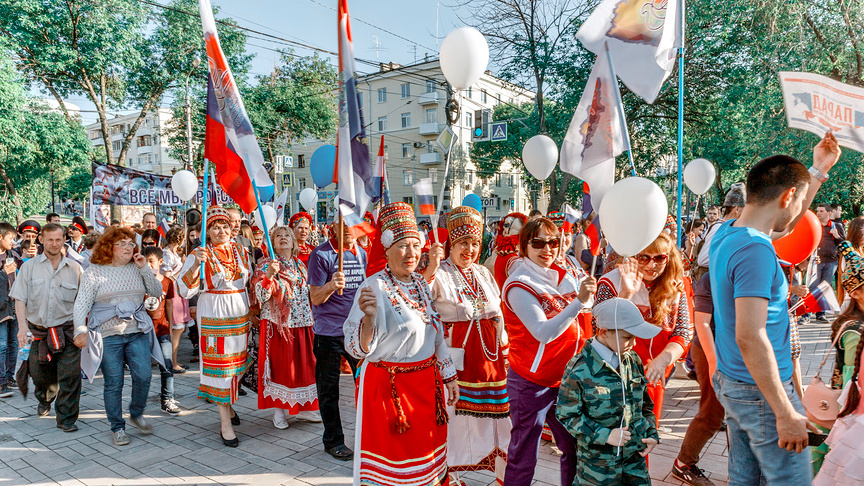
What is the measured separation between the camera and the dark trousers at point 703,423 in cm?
370

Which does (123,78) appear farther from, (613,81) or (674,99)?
(613,81)

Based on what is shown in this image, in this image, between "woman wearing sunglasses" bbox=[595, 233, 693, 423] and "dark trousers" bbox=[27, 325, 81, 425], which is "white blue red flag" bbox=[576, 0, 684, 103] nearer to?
"woman wearing sunglasses" bbox=[595, 233, 693, 423]

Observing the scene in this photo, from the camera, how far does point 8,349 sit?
22.5 feet

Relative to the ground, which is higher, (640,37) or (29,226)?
(640,37)

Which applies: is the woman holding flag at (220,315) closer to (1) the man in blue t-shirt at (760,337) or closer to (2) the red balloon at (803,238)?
(1) the man in blue t-shirt at (760,337)

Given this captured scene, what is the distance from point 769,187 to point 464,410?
248cm

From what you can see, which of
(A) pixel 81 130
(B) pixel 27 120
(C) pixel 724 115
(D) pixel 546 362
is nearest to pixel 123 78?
(A) pixel 81 130

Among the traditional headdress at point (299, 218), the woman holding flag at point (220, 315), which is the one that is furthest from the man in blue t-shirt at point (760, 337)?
the traditional headdress at point (299, 218)

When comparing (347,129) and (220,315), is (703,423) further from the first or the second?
(220,315)

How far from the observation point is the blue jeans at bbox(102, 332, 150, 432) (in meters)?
4.87

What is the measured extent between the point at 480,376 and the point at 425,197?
134 centimetres

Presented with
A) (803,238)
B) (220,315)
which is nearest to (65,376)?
→ (220,315)

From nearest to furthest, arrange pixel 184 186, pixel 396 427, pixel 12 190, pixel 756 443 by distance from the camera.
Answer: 1. pixel 756 443
2. pixel 396 427
3. pixel 184 186
4. pixel 12 190

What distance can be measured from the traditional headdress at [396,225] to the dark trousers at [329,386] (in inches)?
63.0
